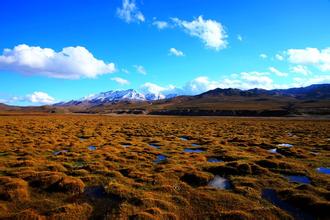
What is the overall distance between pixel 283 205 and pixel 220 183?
4.36 m

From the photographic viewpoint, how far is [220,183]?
17297 millimetres

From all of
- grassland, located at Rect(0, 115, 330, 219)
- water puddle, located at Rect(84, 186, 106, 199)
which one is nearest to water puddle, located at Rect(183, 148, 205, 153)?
grassland, located at Rect(0, 115, 330, 219)

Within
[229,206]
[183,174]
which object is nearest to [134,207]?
[229,206]

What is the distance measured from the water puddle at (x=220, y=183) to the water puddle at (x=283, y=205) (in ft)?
7.37

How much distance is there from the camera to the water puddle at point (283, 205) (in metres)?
12.6

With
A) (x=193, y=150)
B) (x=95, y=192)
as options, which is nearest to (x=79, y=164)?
(x=95, y=192)

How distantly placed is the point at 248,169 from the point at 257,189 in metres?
3.82

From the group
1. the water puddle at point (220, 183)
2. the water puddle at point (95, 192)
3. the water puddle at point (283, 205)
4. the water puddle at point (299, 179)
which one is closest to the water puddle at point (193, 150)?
the water puddle at point (220, 183)

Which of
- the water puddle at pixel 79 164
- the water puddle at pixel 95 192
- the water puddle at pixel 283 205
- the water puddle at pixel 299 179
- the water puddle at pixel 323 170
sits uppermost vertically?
the water puddle at pixel 79 164

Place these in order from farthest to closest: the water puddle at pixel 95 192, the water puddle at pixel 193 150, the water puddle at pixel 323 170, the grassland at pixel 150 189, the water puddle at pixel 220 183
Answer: the water puddle at pixel 193 150 < the water puddle at pixel 323 170 < the water puddle at pixel 220 183 < the water puddle at pixel 95 192 < the grassland at pixel 150 189

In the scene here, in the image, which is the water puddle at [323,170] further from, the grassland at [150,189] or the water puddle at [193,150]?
the water puddle at [193,150]

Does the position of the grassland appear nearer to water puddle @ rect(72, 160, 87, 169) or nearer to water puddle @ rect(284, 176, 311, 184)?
water puddle @ rect(72, 160, 87, 169)

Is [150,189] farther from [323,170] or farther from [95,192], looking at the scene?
[323,170]

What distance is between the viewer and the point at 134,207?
13016 mm
